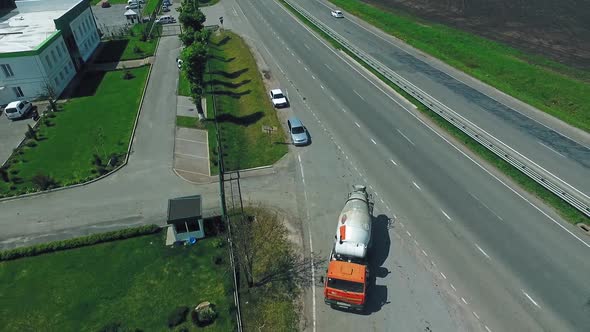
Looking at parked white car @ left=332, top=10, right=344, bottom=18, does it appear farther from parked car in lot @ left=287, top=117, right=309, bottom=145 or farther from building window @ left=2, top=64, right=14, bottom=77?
building window @ left=2, top=64, right=14, bottom=77

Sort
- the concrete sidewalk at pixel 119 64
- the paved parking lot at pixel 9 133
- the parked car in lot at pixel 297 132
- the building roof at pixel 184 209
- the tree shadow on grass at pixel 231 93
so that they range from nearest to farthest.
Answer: the building roof at pixel 184 209
the parked car in lot at pixel 297 132
the paved parking lot at pixel 9 133
the tree shadow on grass at pixel 231 93
the concrete sidewalk at pixel 119 64

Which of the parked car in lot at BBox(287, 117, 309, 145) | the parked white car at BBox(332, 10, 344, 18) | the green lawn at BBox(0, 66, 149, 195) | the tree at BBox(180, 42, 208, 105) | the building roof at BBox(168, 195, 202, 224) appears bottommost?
the green lawn at BBox(0, 66, 149, 195)

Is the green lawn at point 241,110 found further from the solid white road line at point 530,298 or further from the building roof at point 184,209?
the solid white road line at point 530,298

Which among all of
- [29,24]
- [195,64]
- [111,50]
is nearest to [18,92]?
[29,24]

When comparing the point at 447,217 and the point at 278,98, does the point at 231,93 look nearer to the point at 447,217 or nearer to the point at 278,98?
the point at 278,98

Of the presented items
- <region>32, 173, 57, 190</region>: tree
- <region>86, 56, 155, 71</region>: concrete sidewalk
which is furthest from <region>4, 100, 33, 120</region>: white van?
<region>32, 173, 57, 190</region>: tree

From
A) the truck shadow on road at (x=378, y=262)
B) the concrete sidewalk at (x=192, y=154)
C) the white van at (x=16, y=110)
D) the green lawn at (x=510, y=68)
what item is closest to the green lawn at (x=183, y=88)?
the concrete sidewalk at (x=192, y=154)
